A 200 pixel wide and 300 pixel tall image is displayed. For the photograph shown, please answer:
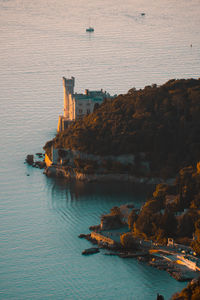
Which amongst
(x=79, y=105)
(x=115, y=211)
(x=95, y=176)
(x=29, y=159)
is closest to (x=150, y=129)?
(x=95, y=176)

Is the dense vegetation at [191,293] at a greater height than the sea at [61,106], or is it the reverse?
the sea at [61,106]

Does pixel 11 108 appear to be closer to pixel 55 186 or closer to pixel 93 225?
pixel 55 186

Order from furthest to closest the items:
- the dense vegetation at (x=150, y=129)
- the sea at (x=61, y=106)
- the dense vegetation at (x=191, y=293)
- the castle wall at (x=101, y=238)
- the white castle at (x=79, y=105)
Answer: the white castle at (x=79, y=105), the dense vegetation at (x=150, y=129), the castle wall at (x=101, y=238), the sea at (x=61, y=106), the dense vegetation at (x=191, y=293)

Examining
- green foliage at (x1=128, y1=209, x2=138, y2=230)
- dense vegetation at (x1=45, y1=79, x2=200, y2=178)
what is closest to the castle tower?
dense vegetation at (x1=45, y1=79, x2=200, y2=178)

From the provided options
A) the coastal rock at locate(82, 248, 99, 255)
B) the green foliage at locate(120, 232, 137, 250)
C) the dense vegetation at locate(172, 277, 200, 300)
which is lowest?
the dense vegetation at locate(172, 277, 200, 300)

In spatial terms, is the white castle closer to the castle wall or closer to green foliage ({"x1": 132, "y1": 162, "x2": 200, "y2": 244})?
green foliage ({"x1": 132, "y1": 162, "x2": 200, "y2": 244})

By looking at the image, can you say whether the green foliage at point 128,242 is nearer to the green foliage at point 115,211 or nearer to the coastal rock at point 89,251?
the coastal rock at point 89,251

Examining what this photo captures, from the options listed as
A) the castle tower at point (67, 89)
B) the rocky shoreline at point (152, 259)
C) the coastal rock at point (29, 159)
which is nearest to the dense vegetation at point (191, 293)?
the rocky shoreline at point (152, 259)
